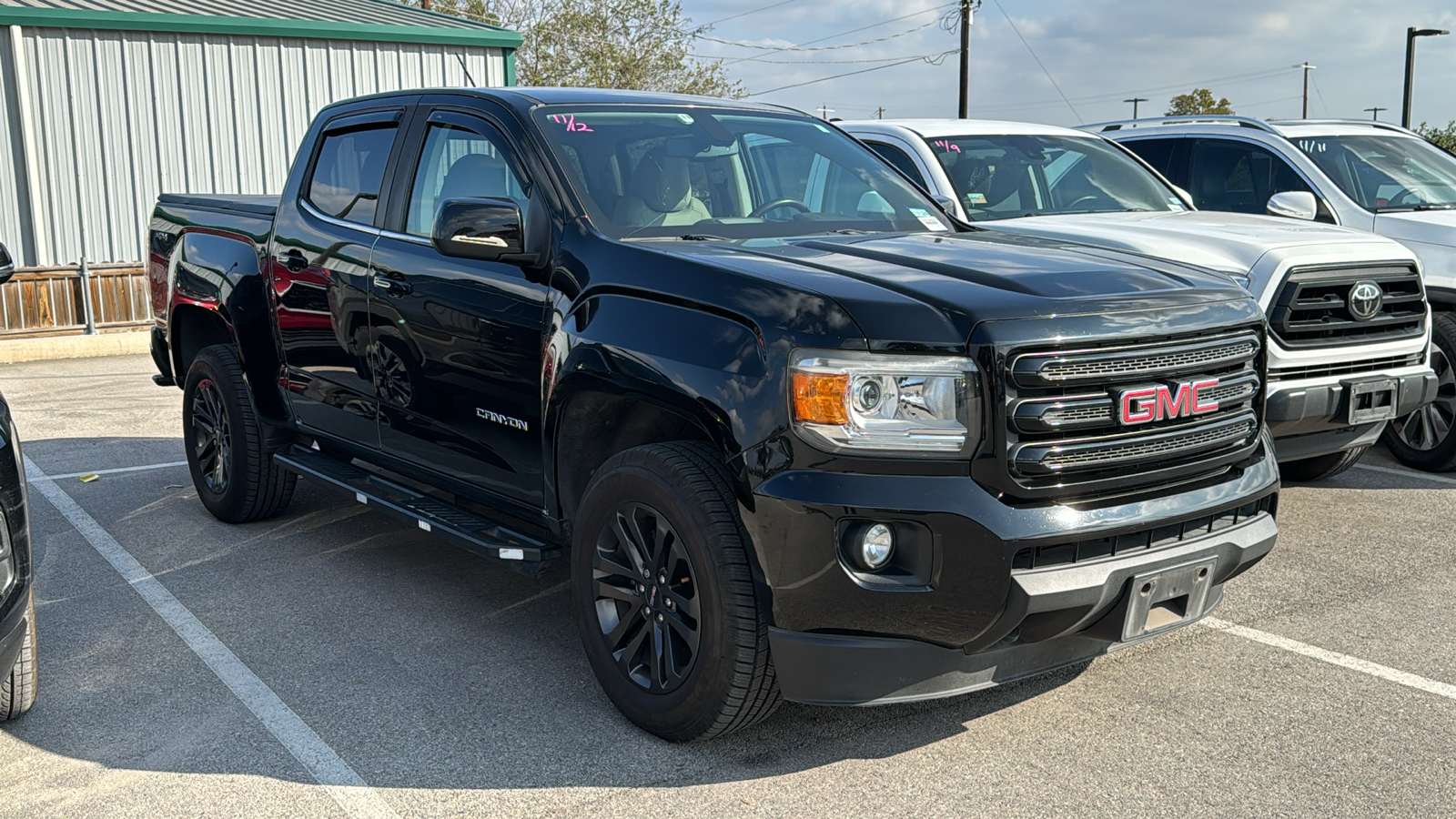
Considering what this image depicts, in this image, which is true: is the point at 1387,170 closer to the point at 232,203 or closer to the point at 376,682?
the point at 232,203

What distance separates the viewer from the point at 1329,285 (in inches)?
232

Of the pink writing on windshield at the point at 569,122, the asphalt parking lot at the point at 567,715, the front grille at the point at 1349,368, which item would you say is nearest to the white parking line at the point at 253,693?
the asphalt parking lot at the point at 567,715

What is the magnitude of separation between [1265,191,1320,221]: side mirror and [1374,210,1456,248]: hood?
0.40m

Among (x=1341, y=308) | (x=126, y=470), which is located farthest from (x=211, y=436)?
(x=1341, y=308)

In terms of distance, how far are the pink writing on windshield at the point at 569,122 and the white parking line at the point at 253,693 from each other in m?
2.12

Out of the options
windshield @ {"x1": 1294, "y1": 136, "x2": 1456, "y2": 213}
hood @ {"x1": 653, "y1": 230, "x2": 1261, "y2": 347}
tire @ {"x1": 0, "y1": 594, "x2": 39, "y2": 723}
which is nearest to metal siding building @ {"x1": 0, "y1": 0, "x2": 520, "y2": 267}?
windshield @ {"x1": 1294, "y1": 136, "x2": 1456, "y2": 213}

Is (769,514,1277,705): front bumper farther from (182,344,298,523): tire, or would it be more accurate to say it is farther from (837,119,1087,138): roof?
(837,119,1087,138): roof

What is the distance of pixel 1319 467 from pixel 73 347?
40.6ft

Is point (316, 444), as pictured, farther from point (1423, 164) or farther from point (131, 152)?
point (131, 152)

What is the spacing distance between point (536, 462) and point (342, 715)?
0.99 meters

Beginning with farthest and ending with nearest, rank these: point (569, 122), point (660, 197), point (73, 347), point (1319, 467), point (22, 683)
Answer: point (73, 347) → point (1319, 467) → point (569, 122) → point (660, 197) → point (22, 683)

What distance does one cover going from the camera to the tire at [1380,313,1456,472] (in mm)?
7031

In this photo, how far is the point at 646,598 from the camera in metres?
3.71

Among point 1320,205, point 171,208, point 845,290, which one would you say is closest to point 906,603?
point 845,290
